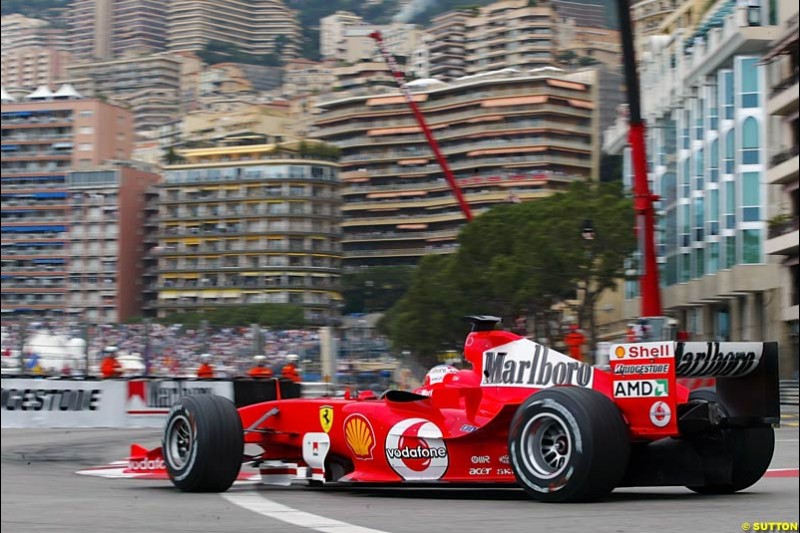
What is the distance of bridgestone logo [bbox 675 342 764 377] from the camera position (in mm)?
8031

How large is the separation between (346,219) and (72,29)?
20.1 meters

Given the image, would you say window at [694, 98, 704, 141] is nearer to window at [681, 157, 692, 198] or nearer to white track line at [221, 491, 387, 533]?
window at [681, 157, 692, 198]

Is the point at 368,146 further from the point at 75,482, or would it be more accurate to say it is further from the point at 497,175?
the point at 75,482

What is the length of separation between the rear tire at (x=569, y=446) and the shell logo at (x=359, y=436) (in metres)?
1.54

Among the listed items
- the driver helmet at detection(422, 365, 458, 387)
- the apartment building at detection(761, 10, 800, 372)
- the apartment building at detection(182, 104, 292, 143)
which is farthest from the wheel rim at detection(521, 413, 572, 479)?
the apartment building at detection(182, 104, 292, 143)

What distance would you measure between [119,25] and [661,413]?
4.41 metres

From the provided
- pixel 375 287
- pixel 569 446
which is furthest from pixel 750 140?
pixel 569 446

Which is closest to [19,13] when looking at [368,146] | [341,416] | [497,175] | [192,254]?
[341,416]

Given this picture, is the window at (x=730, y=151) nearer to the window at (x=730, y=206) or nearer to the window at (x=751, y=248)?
the window at (x=730, y=206)

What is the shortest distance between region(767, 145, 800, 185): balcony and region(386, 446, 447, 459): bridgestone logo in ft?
125

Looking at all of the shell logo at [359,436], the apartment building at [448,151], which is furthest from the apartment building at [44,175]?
the shell logo at [359,436]

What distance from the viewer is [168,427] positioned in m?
10.2

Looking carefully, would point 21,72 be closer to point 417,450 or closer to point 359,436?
point 359,436

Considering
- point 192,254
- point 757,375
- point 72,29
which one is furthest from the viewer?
point 192,254
